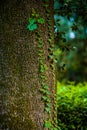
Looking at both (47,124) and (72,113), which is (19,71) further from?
(72,113)

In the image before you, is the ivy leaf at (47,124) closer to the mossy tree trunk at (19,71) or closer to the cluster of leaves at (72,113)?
the mossy tree trunk at (19,71)

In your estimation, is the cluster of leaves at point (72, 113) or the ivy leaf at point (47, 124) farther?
the cluster of leaves at point (72, 113)

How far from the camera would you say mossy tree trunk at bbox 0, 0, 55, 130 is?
505 centimetres

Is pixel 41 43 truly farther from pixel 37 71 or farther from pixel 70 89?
pixel 70 89

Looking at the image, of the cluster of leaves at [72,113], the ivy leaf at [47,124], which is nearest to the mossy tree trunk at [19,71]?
the ivy leaf at [47,124]

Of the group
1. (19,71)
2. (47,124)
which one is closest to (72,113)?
(47,124)

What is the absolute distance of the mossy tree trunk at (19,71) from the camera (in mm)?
5047

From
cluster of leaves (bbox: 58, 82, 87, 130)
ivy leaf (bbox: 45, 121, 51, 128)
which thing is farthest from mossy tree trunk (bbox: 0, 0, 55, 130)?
cluster of leaves (bbox: 58, 82, 87, 130)

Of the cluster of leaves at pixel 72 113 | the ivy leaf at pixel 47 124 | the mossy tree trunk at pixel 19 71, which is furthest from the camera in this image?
Answer: the cluster of leaves at pixel 72 113

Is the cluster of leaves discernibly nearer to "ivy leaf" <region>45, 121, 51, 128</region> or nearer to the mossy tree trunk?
"ivy leaf" <region>45, 121, 51, 128</region>

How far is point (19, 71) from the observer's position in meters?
5.12

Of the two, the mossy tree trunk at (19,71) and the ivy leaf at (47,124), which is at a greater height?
the mossy tree trunk at (19,71)

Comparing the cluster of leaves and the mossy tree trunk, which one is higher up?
the mossy tree trunk

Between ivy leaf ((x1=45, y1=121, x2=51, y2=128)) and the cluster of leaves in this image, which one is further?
the cluster of leaves
